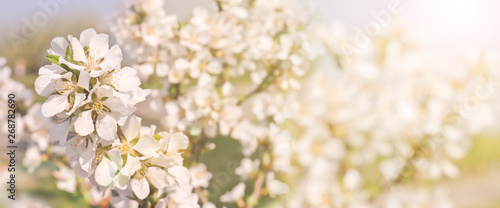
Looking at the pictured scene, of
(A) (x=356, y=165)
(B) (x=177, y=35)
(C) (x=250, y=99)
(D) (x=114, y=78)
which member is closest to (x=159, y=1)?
(B) (x=177, y=35)

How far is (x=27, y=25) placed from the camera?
94 centimetres

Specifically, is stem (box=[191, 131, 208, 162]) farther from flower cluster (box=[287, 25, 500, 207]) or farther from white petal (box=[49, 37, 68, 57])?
white petal (box=[49, 37, 68, 57])

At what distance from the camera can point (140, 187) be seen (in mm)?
387

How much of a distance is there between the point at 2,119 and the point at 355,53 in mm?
687

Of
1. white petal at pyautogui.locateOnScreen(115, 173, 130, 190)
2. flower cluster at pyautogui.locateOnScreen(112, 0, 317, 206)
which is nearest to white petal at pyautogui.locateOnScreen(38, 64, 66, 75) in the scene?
white petal at pyautogui.locateOnScreen(115, 173, 130, 190)

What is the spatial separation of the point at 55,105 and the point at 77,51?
5 centimetres

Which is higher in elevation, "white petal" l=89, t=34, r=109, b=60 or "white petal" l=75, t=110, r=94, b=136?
"white petal" l=89, t=34, r=109, b=60

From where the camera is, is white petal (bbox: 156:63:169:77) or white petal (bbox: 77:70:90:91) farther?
white petal (bbox: 156:63:169:77)

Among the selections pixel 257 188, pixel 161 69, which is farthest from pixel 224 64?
pixel 257 188

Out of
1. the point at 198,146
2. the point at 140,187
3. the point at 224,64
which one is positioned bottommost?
the point at 140,187

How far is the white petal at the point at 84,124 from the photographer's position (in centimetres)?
36

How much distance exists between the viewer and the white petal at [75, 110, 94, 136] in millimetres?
357

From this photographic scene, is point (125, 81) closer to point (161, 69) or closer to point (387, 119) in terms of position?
point (161, 69)

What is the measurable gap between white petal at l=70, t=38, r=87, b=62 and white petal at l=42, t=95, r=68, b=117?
0.12 ft
